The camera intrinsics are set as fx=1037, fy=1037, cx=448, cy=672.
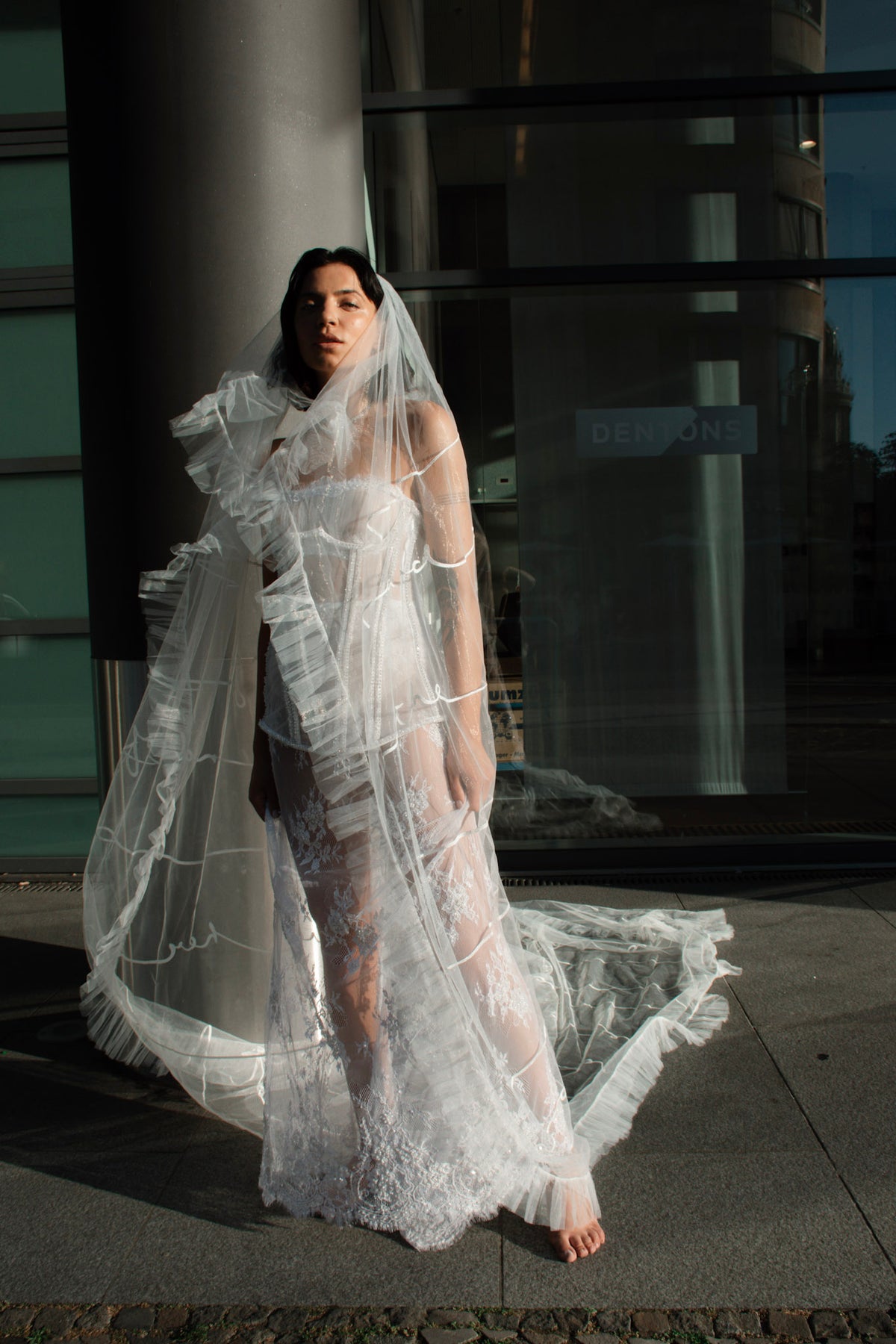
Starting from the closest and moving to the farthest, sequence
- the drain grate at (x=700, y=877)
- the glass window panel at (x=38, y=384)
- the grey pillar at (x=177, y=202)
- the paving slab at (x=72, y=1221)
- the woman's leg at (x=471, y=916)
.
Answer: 1. the paving slab at (x=72, y=1221)
2. the woman's leg at (x=471, y=916)
3. the grey pillar at (x=177, y=202)
4. the drain grate at (x=700, y=877)
5. the glass window panel at (x=38, y=384)

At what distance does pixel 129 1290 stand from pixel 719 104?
5411 millimetres

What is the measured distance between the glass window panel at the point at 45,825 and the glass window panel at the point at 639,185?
3.13 metres

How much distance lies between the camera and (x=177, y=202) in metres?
2.93

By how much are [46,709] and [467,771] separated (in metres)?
3.68

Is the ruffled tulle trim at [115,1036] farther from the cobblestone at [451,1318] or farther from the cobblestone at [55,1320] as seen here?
the cobblestone at [451,1318]

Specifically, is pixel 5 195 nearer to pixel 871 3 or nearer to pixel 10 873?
pixel 10 873

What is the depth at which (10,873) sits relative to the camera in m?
5.14

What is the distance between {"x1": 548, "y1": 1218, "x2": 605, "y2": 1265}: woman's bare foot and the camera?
206 centimetres

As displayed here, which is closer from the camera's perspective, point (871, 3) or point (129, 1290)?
point (129, 1290)

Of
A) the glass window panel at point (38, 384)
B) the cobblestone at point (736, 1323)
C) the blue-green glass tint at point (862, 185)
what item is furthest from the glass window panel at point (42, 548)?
the cobblestone at point (736, 1323)

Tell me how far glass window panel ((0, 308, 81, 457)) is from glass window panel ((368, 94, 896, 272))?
1663 millimetres

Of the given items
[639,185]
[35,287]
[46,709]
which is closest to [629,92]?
[639,185]

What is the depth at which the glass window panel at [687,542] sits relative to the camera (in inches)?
208

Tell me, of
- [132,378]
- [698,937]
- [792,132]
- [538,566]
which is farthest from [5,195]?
[698,937]
